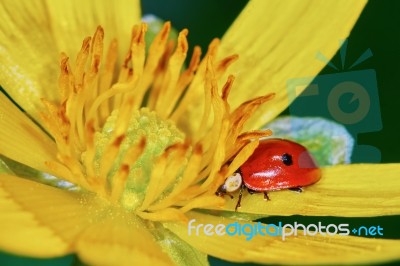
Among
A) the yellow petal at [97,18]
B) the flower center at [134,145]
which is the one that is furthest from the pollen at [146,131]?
the yellow petal at [97,18]

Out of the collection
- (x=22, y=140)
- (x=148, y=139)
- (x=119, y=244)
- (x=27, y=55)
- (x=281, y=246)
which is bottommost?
(x=119, y=244)

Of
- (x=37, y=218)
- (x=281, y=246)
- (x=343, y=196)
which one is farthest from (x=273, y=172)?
(x=37, y=218)

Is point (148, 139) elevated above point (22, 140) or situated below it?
above

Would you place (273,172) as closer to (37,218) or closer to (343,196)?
(343,196)

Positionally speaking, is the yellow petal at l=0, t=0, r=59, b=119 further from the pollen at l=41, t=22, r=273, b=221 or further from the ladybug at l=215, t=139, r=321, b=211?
the ladybug at l=215, t=139, r=321, b=211

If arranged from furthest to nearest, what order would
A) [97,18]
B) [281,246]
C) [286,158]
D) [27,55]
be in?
[97,18] → [27,55] → [286,158] → [281,246]

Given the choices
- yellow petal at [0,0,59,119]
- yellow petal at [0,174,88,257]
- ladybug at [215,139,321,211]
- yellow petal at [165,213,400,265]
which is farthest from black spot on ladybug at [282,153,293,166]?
yellow petal at [0,0,59,119]

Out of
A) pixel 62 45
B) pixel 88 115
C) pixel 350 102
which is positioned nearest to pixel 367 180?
pixel 350 102

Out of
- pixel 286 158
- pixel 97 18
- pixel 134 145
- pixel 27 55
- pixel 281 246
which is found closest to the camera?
pixel 281 246
